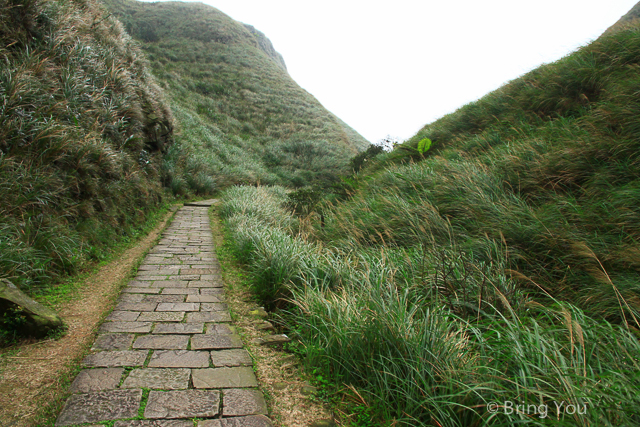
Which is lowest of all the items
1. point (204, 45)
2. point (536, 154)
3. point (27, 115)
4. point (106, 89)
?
Result: point (536, 154)

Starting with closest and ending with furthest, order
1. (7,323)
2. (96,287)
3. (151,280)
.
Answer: (7,323) < (96,287) < (151,280)

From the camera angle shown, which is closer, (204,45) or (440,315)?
(440,315)

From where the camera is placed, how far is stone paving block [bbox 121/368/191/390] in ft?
6.31

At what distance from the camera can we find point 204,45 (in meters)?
31.6

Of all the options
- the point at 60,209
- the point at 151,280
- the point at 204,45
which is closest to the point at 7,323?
the point at 151,280

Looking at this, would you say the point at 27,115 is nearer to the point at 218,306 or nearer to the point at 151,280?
the point at 151,280

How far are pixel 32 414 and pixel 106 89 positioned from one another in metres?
6.86

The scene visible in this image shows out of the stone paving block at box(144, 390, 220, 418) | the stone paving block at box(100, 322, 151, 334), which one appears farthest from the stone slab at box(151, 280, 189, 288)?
the stone paving block at box(144, 390, 220, 418)

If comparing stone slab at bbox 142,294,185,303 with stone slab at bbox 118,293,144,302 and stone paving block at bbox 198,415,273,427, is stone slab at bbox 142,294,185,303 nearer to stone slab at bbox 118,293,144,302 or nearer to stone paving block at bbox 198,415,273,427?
stone slab at bbox 118,293,144,302

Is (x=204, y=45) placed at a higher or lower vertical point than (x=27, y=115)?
higher

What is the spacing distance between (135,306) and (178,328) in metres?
0.71

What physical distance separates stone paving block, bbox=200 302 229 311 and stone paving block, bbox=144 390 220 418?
126cm

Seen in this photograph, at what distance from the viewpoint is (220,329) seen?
2.74m

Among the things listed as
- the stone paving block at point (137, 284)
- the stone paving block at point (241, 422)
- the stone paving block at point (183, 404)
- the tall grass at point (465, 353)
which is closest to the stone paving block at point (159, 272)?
the stone paving block at point (137, 284)
